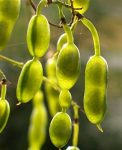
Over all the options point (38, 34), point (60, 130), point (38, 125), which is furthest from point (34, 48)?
point (38, 125)

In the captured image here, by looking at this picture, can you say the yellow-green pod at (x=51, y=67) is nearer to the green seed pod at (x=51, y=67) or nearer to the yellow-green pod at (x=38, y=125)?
the green seed pod at (x=51, y=67)

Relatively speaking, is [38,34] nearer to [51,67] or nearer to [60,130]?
[60,130]

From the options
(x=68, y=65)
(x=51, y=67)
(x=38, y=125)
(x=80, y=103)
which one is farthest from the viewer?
(x=80, y=103)

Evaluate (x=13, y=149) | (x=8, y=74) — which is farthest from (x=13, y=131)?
(x=8, y=74)

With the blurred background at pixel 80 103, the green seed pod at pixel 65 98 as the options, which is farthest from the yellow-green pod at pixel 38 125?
the blurred background at pixel 80 103

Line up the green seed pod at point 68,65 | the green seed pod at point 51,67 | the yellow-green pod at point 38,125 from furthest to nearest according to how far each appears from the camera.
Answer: the yellow-green pod at point 38,125
the green seed pod at point 51,67
the green seed pod at point 68,65

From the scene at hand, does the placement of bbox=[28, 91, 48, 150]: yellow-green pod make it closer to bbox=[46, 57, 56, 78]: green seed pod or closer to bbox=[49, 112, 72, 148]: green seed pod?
bbox=[46, 57, 56, 78]: green seed pod
